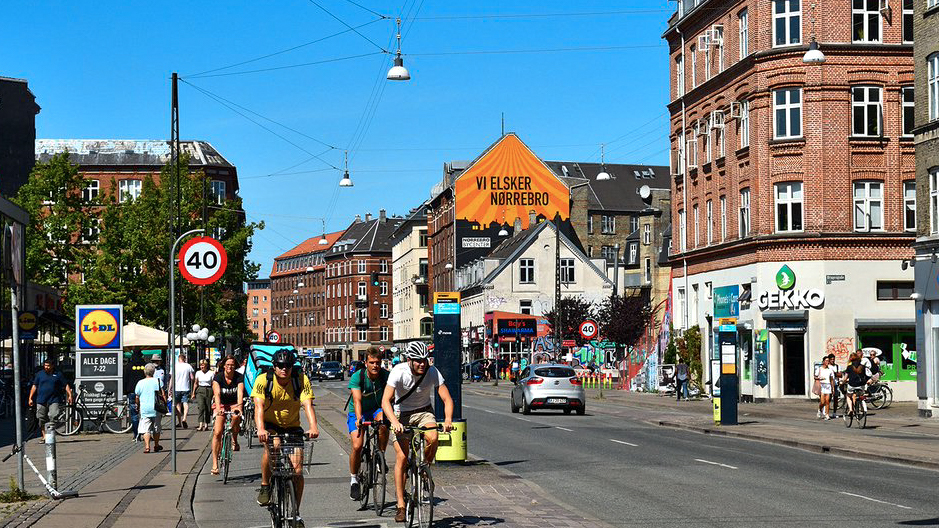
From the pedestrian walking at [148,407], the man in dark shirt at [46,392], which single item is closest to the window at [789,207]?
the man in dark shirt at [46,392]

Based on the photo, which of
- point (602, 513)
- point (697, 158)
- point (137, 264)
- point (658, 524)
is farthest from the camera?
point (137, 264)

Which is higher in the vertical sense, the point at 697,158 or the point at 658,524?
the point at 697,158

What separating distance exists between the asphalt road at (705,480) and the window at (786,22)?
2042 cm

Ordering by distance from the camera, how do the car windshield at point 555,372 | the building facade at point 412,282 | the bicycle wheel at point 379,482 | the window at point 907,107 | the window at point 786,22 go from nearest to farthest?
the bicycle wheel at point 379,482
the car windshield at point 555,372
the window at point 907,107
the window at point 786,22
the building facade at point 412,282

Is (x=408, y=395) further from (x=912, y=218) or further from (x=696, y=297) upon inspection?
(x=696, y=297)

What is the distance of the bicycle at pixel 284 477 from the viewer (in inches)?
437

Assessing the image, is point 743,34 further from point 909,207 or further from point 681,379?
point 681,379

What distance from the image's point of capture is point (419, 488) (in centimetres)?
1198

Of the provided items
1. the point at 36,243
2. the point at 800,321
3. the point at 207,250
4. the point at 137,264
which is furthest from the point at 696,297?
the point at 207,250

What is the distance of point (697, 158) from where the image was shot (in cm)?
5356

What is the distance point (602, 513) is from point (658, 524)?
121 centimetres

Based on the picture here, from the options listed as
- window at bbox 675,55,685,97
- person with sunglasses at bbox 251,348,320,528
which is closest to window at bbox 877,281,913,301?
window at bbox 675,55,685,97

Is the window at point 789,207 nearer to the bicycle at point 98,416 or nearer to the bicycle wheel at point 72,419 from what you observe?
the bicycle at point 98,416

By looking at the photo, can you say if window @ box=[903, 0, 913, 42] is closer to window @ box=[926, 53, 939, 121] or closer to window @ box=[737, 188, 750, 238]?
window @ box=[737, 188, 750, 238]
